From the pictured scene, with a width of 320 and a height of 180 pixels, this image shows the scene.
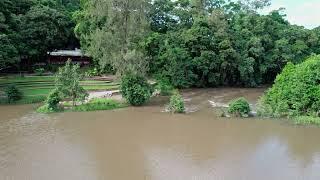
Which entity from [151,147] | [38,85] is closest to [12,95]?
[38,85]

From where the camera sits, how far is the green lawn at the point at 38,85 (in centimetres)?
2996

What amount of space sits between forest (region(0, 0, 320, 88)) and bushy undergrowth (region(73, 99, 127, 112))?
2681 mm

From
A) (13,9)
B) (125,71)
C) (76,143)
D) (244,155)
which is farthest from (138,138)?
(13,9)

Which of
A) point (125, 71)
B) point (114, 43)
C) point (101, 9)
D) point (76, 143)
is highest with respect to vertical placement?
point (101, 9)

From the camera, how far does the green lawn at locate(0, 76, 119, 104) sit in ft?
98.3

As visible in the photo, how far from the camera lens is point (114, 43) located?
29.1 metres

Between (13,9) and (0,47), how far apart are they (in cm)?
851

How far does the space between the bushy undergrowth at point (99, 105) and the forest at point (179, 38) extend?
2.68 meters

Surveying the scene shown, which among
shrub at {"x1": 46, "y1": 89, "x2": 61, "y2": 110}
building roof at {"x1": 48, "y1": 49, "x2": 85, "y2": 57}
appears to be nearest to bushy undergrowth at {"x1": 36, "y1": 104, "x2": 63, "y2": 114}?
shrub at {"x1": 46, "y1": 89, "x2": 61, "y2": 110}

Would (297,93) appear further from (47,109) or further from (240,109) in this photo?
(47,109)

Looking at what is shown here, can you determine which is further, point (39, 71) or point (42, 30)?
point (39, 71)

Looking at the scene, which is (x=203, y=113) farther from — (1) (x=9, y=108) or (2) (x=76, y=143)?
(1) (x=9, y=108)

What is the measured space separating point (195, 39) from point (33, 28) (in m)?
13.7

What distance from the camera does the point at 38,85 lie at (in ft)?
109
